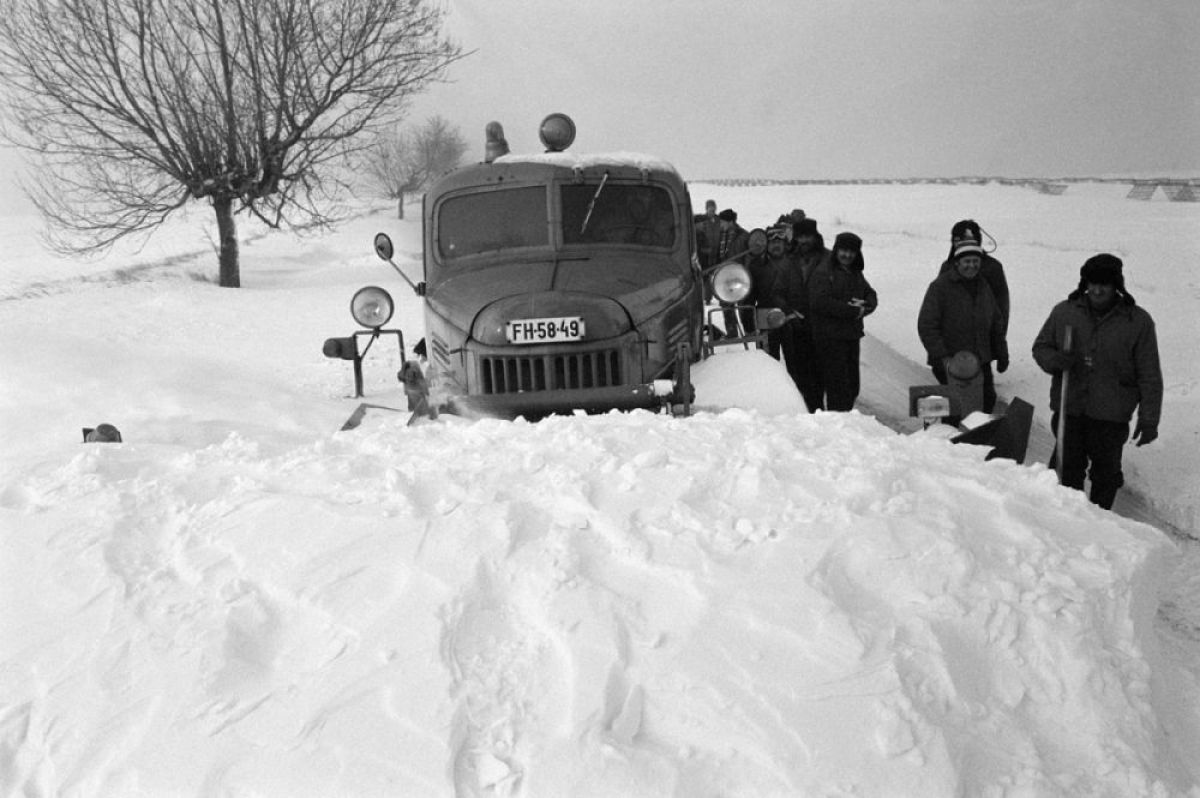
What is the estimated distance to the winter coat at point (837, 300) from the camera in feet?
22.2

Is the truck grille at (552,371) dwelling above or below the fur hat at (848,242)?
below

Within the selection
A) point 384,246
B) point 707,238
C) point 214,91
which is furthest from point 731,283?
point 214,91

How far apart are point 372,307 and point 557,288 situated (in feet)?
4.67

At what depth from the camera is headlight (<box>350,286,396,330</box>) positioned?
5996mm

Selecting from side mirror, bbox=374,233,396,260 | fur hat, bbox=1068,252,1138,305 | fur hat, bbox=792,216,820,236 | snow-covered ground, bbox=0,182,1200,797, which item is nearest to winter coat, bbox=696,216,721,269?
fur hat, bbox=792,216,820,236

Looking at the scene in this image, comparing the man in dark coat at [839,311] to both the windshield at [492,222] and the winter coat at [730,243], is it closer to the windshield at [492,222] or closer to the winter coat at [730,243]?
the windshield at [492,222]

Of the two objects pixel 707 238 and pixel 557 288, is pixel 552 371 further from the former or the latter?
pixel 707 238

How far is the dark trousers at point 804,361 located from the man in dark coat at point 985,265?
1.28m

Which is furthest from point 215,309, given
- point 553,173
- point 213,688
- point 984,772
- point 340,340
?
point 984,772

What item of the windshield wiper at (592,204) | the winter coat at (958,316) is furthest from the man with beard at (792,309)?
the windshield wiper at (592,204)

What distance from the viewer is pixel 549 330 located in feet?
16.2

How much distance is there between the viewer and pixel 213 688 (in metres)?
2.41

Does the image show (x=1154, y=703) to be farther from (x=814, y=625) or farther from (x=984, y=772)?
(x=814, y=625)

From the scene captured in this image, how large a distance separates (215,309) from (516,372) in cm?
1286
